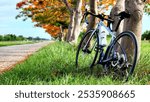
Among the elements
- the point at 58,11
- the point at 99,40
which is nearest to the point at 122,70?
the point at 99,40

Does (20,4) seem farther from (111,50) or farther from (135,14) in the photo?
(111,50)

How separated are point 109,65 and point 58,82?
4.90 ft

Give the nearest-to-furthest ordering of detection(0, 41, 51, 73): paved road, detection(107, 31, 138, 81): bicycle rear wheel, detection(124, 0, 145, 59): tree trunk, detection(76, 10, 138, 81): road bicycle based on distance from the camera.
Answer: detection(107, 31, 138, 81): bicycle rear wheel < detection(76, 10, 138, 81): road bicycle < detection(124, 0, 145, 59): tree trunk < detection(0, 41, 51, 73): paved road

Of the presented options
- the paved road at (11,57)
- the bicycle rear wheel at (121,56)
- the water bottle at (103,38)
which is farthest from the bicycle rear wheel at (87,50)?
the paved road at (11,57)

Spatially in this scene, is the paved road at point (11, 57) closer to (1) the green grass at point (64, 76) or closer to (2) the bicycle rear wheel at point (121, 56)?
(1) the green grass at point (64, 76)

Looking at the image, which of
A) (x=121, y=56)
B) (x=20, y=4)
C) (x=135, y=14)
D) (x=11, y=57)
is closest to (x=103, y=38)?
(x=135, y=14)

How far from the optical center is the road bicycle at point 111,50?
24.6 ft

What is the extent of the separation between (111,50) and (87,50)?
1696 mm

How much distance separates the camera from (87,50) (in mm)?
9750

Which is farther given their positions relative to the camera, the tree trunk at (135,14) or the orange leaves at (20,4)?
the orange leaves at (20,4)

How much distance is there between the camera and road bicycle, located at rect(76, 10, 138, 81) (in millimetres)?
7496

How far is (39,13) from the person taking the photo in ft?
136

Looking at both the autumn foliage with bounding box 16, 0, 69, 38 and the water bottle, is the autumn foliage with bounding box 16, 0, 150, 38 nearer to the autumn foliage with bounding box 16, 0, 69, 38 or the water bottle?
the autumn foliage with bounding box 16, 0, 69, 38

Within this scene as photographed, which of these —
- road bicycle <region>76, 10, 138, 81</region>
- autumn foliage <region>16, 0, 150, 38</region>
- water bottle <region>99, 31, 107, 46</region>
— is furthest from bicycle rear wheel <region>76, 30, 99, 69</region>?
autumn foliage <region>16, 0, 150, 38</region>
